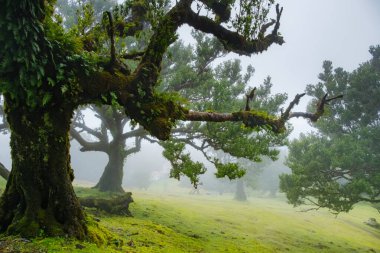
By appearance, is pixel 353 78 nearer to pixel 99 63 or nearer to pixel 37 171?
pixel 99 63

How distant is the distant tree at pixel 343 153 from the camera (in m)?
19.2

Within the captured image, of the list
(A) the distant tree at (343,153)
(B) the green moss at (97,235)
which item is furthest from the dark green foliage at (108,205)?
(A) the distant tree at (343,153)

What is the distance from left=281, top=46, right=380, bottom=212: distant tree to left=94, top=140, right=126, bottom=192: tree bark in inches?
488

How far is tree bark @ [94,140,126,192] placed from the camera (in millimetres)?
23734

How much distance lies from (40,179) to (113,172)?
54.8ft

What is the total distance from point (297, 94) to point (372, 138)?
52.6 feet

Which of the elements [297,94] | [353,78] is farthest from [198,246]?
[353,78]

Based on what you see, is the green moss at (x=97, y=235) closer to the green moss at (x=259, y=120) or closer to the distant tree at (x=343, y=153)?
the green moss at (x=259, y=120)

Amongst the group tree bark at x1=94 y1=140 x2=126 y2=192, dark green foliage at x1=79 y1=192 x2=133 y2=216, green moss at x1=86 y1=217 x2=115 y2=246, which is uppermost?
tree bark at x1=94 y1=140 x2=126 y2=192

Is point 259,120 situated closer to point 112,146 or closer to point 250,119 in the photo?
point 250,119

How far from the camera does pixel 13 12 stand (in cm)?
625

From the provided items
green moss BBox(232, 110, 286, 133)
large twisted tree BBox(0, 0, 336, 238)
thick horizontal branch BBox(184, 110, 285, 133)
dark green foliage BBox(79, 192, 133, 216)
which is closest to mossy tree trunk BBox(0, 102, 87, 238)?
large twisted tree BBox(0, 0, 336, 238)

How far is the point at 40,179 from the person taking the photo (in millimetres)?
7676

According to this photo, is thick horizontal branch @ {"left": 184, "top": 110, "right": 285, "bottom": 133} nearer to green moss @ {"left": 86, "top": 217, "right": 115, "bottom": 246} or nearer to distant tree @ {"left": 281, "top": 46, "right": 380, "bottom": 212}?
green moss @ {"left": 86, "top": 217, "right": 115, "bottom": 246}
